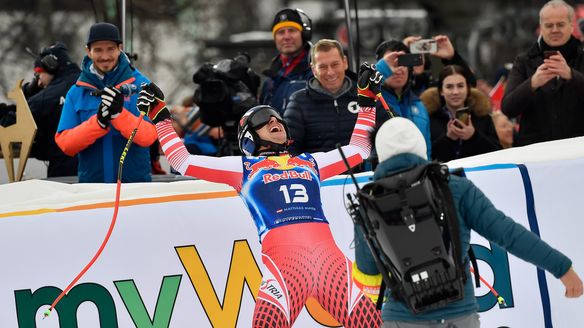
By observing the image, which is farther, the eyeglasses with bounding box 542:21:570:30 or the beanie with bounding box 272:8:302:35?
the beanie with bounding box 272:8:302:35

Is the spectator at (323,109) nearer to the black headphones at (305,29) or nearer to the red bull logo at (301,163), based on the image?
the black headphones at (305,29)

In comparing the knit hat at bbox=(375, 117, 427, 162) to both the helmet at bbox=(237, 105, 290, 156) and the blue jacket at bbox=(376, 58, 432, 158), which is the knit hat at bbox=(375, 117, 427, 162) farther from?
the blue jacket at bbox=(376, 58, 432, 158)

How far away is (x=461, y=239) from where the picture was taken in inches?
213

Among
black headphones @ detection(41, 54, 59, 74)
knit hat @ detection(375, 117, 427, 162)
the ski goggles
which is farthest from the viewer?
black headphones @ detection(41, 54, 59, 74)

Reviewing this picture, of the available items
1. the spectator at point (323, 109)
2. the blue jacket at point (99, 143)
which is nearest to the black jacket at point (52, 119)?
the blue jacket at point (99, 143)

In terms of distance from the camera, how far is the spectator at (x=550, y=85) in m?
9.02

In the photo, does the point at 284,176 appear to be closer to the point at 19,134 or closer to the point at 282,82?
the point at 282,82

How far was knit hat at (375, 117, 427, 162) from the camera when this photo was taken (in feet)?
17.7

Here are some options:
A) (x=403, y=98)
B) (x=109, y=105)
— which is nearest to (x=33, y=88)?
(x=109, y=105)

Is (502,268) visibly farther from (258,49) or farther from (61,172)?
(258,49)

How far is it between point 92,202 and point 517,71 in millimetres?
3731

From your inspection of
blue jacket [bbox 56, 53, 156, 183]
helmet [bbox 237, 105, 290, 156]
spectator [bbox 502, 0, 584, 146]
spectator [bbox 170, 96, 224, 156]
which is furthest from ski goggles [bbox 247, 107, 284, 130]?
spectator [bbox 170, 96, 224, 156]

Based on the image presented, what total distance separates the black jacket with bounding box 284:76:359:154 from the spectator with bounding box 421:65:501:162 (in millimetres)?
1230

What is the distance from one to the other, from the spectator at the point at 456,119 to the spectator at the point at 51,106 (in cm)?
279
